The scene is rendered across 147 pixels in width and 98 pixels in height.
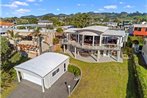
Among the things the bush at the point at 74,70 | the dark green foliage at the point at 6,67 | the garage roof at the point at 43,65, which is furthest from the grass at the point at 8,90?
the bush at the point at 74,70

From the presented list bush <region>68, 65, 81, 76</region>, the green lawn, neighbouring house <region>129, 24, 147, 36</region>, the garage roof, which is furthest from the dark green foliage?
neighbouring house <region>129, 24, 147, 36</region>

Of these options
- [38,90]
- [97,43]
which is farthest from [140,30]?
[38,90]

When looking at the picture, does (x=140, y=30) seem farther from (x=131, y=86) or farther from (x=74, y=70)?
(x=131, y=86)

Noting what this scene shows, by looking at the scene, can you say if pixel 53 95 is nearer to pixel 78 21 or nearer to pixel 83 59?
pixel 83 59

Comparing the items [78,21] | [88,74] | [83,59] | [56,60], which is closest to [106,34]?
[83,59]

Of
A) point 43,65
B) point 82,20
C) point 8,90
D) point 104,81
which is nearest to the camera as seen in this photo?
point 8,90

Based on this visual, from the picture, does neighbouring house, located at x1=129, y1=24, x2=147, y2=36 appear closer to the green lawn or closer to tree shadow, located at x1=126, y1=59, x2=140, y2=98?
the green lawn

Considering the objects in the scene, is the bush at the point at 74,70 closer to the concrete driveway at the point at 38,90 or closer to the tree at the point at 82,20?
the concrete driveway at the point at 38,90
